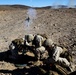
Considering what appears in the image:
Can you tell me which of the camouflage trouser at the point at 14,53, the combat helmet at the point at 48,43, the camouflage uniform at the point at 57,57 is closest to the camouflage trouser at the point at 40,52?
the combat helmet at the point at 48,43

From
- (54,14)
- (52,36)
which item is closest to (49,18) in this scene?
(54,14)

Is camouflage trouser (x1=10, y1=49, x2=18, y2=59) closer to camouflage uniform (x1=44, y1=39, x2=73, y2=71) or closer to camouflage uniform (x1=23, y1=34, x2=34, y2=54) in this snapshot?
camouflage uniform (x1=23, y1=34, x2=34, y2=54)

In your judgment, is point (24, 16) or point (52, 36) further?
point (24, 16)

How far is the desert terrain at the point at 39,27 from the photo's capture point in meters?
15.7

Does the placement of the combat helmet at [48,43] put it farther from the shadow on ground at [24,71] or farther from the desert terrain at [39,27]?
the desert terrain at [39,27]

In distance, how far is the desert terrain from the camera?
15720mm

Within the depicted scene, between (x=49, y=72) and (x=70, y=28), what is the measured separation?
27.3 ft

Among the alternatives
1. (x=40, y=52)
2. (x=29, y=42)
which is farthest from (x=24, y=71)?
(x=29, y=42)

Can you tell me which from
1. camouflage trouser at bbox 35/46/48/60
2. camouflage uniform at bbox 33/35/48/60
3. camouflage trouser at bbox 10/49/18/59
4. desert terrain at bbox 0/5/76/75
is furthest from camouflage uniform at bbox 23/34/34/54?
desert terrain at bbox 0/5/76/75

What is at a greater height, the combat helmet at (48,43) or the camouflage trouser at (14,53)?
the combat helmet at (48,43)

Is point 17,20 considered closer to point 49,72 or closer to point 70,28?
point 70,28

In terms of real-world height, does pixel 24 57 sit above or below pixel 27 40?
below

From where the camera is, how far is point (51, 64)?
38.0ft

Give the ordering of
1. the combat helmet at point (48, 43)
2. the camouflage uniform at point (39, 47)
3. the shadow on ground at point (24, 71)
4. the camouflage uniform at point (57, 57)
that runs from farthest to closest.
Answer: the camouflage uniform at point (39, 47)
the combat helmet at point (48, 43)
the shadow on ground at point (24, 71)
the camouflage uniform at point (57, 57)
